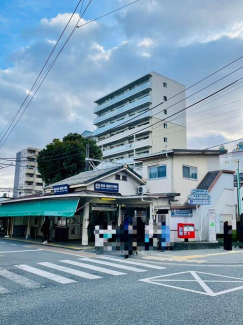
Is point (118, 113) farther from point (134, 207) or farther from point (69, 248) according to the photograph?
point (69, 248)

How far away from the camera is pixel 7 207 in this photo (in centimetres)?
2730

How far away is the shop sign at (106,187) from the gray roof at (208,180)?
21.8 feet

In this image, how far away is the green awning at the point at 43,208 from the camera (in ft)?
58.2

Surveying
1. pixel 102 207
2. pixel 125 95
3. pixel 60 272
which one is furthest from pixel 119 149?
pixel 60 272

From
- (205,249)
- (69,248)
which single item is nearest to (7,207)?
(69,248)

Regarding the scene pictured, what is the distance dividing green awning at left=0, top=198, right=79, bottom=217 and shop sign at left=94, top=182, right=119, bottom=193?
1.98m

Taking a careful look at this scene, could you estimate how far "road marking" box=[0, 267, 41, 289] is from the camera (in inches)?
291

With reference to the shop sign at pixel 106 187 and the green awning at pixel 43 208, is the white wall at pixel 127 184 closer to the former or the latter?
the shop sign at pixel 106 187

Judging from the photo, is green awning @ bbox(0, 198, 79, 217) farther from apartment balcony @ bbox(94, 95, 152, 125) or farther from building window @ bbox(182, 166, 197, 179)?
apartment balcony @ bbox(94, 95, 152, 125)

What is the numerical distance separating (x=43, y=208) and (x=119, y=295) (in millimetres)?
15323

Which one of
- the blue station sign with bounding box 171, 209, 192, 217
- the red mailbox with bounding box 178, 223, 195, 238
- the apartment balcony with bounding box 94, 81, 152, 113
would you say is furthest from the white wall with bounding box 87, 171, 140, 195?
the apartment balcony with bounding box 94, 81, 152, 113

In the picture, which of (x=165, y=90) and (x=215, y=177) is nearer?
(x=215, y=177)

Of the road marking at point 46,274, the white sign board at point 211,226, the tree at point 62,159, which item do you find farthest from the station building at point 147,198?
the tree at point 62,159

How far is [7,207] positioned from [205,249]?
18955mm
